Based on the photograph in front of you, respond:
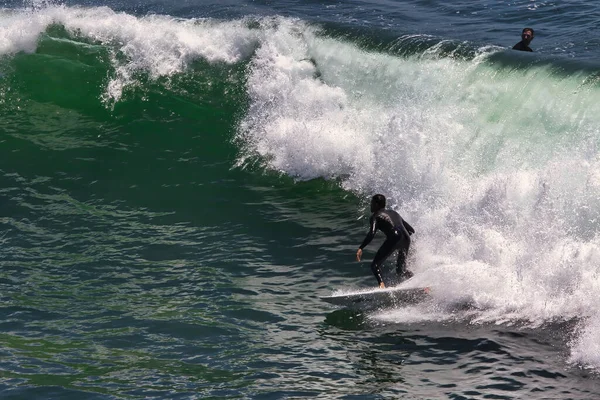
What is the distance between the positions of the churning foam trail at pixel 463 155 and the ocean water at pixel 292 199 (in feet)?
0.11

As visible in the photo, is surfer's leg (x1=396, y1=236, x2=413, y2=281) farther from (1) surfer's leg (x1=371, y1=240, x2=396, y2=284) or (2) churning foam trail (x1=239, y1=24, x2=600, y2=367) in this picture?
(2) churning foam trail (x1=239, y1=24, x2=600, y2=367)

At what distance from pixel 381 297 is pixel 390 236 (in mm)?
958

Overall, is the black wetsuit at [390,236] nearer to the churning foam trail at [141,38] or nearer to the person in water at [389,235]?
the person in water at [389,235]

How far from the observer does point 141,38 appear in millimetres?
19859

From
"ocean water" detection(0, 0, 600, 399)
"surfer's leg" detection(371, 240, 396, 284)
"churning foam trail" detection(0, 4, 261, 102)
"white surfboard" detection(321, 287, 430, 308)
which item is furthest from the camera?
"churning foam trail" detection(0, 4, 261, 102)

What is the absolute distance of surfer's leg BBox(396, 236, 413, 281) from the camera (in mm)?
12094

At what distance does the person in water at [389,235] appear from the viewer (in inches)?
471

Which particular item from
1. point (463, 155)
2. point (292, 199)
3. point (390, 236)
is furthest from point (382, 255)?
point (292, 199)


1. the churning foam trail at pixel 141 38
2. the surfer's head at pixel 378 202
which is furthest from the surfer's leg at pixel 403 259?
the churning foam trail at pixel 141 38

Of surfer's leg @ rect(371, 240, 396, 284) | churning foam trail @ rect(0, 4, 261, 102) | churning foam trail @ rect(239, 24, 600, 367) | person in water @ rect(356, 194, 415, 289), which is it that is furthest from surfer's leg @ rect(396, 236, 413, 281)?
churning foam trail @ rect(0, 4, 261, 102)

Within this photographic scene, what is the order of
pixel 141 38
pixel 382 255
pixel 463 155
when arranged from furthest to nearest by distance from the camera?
pixel 141 38
pixel 463 155
pixel 382 255

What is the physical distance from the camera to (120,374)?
9.77 meters

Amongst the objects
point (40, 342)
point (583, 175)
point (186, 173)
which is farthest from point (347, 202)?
point (40, 342)

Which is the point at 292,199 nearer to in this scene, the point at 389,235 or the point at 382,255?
the point at 389,235
